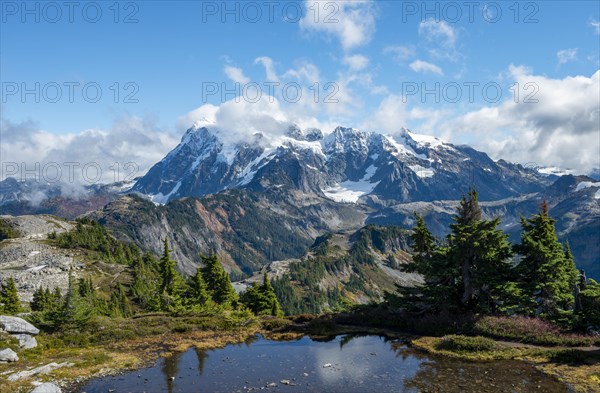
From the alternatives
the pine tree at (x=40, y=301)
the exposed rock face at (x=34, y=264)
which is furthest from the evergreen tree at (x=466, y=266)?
the exposed rock face at (x=34, y=264)

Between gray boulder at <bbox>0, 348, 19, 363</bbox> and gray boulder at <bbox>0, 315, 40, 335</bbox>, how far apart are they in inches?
172

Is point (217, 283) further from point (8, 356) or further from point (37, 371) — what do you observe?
point (37, 371)

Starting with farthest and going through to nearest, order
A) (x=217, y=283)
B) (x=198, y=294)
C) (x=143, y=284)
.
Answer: (x=143, y=284) < (x=217, y=283) < (x=198, y=294)

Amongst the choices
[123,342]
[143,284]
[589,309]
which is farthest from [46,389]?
[143,284]

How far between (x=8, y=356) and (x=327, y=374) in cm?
2814

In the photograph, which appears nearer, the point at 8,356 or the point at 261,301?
the point at 8,356

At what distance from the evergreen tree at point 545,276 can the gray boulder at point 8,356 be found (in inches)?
1911

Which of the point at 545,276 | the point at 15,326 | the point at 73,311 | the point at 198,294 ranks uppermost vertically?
the point at 545,276

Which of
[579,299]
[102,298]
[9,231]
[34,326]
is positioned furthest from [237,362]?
[9,231]

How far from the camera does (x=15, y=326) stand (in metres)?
43.0

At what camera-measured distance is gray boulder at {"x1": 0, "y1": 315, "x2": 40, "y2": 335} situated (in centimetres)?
4206

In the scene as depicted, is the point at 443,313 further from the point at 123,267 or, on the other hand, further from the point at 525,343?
the point at 123,267

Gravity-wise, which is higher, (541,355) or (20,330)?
(20,330)

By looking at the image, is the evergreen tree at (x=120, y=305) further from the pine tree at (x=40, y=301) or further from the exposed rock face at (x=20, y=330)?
the exposed rock face at (x=20, y=330)
